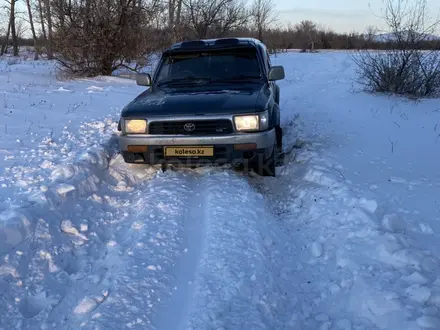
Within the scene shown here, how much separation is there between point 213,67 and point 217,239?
330 centimetres

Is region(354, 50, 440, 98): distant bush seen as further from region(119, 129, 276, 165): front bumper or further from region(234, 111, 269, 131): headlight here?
region(234, 111, 269, 131): headlight

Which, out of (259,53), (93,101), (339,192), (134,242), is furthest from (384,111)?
(134,242)

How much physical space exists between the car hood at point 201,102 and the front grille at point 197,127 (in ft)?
0.37

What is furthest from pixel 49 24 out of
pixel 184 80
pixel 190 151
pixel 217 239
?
pixel 217 239

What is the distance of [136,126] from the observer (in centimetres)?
508

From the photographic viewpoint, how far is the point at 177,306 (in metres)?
2.73

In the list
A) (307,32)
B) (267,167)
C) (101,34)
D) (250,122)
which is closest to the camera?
(250,122)

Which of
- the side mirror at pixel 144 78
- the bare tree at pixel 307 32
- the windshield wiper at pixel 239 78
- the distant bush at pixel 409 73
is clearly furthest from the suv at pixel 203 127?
the bare tree at pixel 307 32

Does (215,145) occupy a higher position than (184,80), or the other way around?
(184,80)

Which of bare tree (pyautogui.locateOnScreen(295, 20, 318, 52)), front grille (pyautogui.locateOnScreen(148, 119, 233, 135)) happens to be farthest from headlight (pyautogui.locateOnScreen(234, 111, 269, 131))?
bare tree (pyautogui.locateOnScreen(295, 20, 318, 52))

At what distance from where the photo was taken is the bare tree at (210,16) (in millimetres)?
26484

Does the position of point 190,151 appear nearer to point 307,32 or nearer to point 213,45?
point 213,45

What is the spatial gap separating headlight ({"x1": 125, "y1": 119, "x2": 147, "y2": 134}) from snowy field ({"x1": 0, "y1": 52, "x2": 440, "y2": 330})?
659 millimetres

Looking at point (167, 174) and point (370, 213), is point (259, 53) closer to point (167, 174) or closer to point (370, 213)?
point (167, 174)
